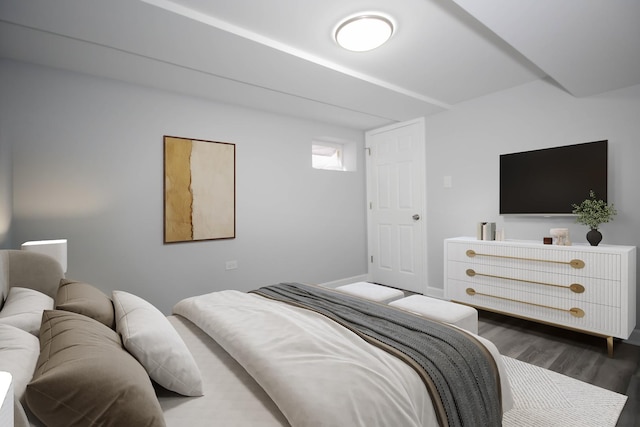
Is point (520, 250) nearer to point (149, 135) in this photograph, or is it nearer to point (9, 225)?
point (149, 135)

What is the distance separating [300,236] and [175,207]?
5.17ft

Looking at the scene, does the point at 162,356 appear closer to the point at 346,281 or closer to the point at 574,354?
the point at 574,354

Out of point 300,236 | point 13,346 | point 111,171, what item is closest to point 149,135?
point 111,171

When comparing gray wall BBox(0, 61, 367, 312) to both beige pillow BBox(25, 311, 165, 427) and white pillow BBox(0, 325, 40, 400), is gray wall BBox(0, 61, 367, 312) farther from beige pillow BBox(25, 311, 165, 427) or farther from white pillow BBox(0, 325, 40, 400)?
beige pillow BBox(25, 311, 165, 427)

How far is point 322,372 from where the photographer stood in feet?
3.59

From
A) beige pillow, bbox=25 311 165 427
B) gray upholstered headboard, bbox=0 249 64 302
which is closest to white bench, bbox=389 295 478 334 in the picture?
beige pillow, bbox=25 311 165 427

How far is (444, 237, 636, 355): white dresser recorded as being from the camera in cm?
250

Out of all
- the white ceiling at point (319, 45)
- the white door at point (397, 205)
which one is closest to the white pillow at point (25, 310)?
the white ceiling at point (319, 45)

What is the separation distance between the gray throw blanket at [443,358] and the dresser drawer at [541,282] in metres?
1.79

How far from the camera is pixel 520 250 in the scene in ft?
9.80

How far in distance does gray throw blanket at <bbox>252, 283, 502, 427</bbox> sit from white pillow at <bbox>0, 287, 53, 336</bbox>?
123 centimetres

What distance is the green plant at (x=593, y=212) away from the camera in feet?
8.96

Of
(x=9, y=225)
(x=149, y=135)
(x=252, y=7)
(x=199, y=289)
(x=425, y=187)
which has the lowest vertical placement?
(x=199, y=289)

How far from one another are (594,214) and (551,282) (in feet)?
2.18
